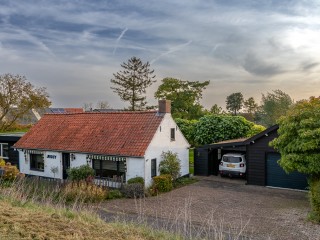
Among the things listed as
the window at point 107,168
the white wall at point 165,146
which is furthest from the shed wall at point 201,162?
the window at point 107,168

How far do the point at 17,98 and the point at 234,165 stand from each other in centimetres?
3962

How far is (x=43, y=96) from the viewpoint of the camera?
2039 inches

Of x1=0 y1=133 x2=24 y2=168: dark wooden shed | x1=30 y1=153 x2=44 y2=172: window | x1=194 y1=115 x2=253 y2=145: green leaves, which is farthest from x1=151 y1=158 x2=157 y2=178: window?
x1=0 y1=133 x2=24 y2=168: dark wooden shed

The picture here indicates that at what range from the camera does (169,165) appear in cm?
2178

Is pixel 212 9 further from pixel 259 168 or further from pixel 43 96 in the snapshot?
pixel 43 96

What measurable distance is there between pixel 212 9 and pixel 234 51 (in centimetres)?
591

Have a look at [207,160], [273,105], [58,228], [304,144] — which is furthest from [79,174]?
[273,105]

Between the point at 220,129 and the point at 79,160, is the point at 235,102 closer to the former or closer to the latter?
the point at 220,129

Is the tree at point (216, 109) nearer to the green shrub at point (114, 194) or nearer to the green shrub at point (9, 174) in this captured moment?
the green shrub at point (114, 194)

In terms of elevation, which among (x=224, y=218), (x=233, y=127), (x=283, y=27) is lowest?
(x=224, y=218)

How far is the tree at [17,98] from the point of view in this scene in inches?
1935

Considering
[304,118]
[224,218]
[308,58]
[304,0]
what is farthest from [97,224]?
[308,58]

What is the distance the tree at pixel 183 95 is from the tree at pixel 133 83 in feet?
13.1

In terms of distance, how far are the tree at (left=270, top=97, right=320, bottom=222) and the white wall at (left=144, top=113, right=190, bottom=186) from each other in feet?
26.9
